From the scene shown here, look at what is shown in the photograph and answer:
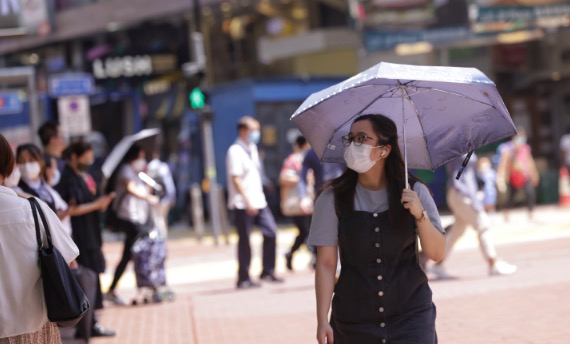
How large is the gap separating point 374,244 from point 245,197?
8622 millimetres

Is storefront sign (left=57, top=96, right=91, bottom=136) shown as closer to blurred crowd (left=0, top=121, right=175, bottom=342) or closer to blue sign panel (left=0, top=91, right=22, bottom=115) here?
blue sign panel (left=0, top=91, right=22, bottom=115)

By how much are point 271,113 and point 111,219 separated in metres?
14.8

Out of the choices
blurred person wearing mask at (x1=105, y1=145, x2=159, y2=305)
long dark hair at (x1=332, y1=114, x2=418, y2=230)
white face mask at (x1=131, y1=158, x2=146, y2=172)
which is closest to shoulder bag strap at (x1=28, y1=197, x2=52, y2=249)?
long dark hair at (x1=332, y1=114, x2=418, y2=230)

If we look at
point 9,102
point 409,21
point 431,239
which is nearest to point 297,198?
point 9,102

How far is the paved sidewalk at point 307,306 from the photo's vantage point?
31.9 ft

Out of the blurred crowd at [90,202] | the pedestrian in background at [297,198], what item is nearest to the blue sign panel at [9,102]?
the pedestrian in background at [297,198]

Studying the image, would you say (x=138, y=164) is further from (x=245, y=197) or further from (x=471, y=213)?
(x=471, y=213)

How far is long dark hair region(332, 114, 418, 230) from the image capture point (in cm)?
547

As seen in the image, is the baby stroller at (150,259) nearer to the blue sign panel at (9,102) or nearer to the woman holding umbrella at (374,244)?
the blue sign panel at (9,102)

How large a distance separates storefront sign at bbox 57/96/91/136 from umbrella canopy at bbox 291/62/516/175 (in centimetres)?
1488

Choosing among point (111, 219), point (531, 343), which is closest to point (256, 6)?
Answer: point (111, 219)

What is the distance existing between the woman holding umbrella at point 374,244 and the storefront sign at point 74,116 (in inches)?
607

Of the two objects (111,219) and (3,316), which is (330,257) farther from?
(111,219)

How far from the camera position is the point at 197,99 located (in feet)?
74.8
